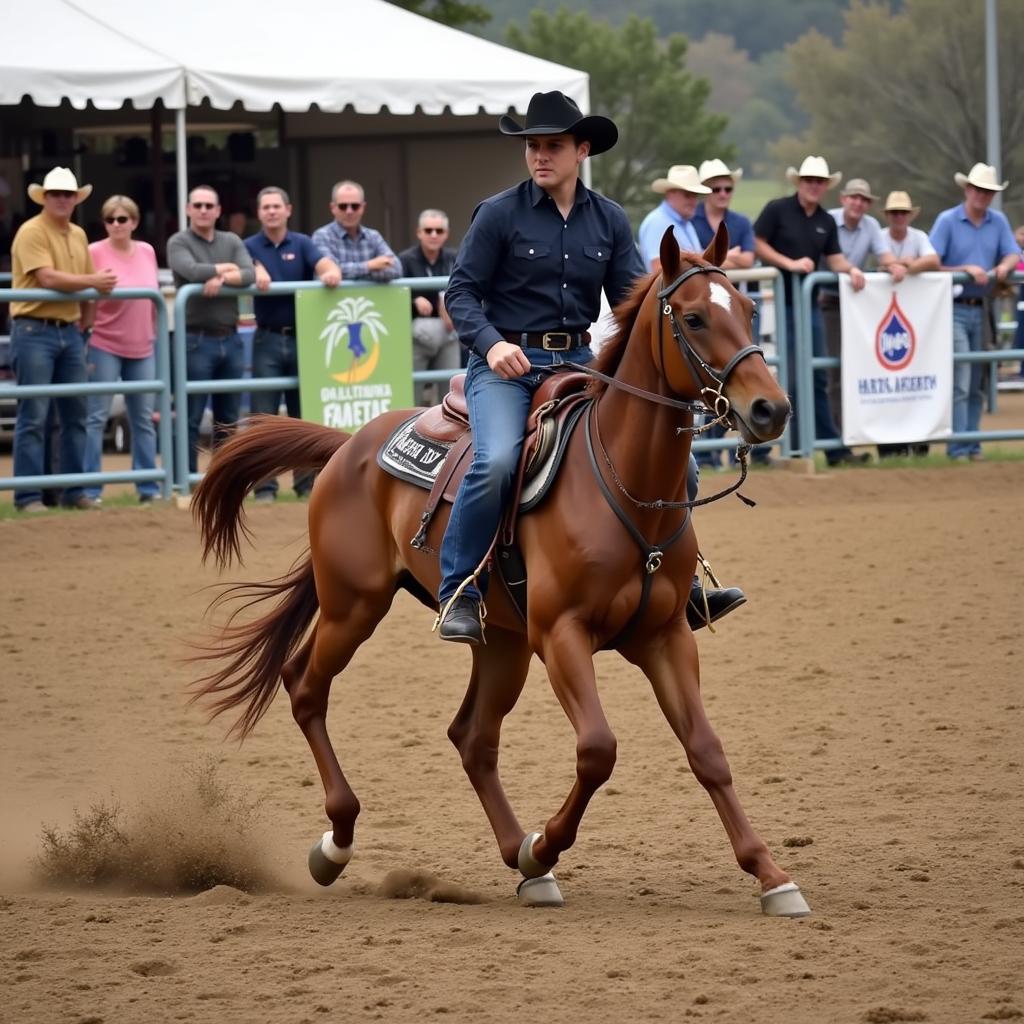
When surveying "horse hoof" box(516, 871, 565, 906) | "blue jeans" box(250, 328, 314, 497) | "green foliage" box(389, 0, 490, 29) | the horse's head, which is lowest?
"horse hoof" box(516, 871, 565, 906)

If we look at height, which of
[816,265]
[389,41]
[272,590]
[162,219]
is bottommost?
[272,590]

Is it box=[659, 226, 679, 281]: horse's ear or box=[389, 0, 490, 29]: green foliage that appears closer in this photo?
box=[659, 226, 679, 281]: horse's ear

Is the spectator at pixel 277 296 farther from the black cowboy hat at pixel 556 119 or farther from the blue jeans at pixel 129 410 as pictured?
the black cowboy hat at pixel 556 119

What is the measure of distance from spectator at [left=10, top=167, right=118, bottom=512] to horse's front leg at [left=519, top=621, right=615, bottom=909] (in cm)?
754

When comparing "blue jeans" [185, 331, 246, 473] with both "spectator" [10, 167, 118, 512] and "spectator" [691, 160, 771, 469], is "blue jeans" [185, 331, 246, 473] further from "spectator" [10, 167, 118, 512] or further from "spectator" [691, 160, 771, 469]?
"spectator" [691, 160, 771, 469]

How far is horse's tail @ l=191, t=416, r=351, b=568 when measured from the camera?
7237mm

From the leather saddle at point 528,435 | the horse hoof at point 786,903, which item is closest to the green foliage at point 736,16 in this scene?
the leather saddle at point 528,435

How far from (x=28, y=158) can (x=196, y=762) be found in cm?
1295

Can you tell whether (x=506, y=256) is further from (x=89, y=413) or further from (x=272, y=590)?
(x=89, y=413)

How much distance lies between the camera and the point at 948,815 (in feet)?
21.5

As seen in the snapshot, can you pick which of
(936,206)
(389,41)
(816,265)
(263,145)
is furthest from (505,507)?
(936,206)

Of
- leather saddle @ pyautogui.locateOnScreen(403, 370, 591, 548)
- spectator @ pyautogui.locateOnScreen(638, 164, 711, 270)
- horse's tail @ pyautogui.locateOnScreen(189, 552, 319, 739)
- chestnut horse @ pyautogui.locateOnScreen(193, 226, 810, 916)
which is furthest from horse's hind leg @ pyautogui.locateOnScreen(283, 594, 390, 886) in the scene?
spectator @ pyautogui.locateOnScreen(638, 164, 711, 270)

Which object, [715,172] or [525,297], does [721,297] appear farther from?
[715,172]

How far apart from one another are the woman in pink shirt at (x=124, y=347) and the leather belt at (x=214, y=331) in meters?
0.27
